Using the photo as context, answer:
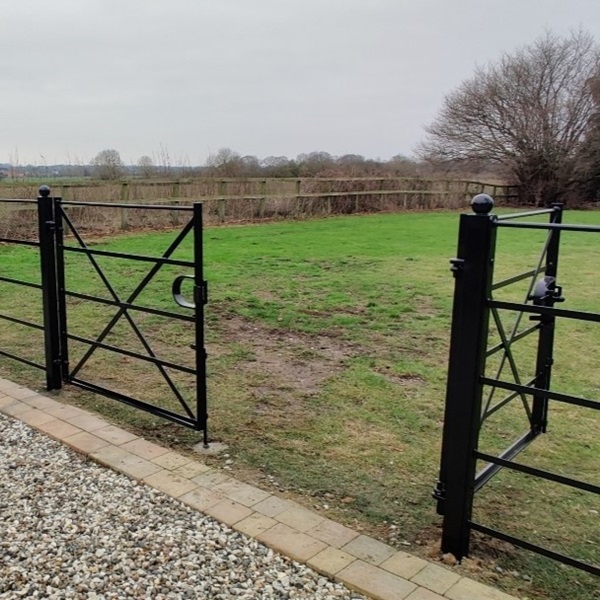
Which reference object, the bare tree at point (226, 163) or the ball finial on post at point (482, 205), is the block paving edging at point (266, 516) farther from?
the bare tree at point (226, 163)

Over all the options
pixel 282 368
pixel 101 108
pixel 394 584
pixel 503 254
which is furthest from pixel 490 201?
pixel 101 108

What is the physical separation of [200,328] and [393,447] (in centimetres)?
113

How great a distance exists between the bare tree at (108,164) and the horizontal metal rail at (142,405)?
10.4 m

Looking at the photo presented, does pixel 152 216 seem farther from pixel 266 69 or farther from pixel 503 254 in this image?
pixel 503 254

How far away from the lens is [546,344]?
2.90 meters

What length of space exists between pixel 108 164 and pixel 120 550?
1244 cm

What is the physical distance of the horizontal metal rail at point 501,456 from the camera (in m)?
2.10

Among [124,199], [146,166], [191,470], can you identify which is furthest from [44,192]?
[146,166]

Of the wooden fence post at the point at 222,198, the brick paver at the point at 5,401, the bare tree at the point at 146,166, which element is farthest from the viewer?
the bare tree at the point at 146,166

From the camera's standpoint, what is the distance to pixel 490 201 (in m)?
1.79

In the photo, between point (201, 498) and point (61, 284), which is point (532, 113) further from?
point (201, 498)

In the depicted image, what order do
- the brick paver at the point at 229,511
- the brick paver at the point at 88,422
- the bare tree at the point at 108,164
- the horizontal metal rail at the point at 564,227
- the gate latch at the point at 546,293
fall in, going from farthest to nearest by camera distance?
1. the bare tree at the point at 108,164
2. the brick paver at the point at 88,422
3. the gate latch at the point at 546,293
4. the brick paver at the point at 229,511
5. the horizontal metal rail at the point at 564,227

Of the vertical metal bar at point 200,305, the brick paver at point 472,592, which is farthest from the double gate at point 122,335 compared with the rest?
the brick paver at point 472,592

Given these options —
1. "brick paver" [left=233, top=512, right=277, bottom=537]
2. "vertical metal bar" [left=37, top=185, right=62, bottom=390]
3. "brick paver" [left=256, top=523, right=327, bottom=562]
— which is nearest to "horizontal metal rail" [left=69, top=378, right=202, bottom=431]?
"vertical metal bar" [left=37, top=185, right=62, bottom=390]
